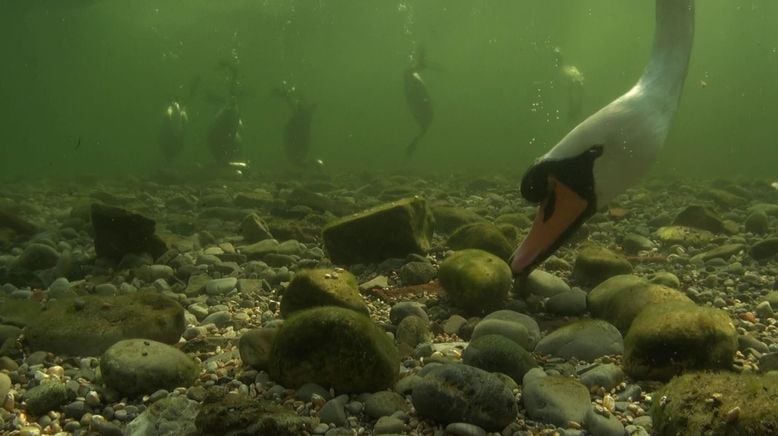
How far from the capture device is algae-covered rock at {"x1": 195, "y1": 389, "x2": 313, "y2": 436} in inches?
82.4

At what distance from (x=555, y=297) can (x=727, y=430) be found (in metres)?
1.92

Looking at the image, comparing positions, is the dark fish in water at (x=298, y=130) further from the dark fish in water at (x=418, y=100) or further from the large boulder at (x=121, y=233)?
the large boulder at (x=121, y=233)

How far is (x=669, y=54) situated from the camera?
3.83 meters

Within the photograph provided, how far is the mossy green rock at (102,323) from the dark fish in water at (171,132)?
583 inches

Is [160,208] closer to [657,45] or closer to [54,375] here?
[54,375]

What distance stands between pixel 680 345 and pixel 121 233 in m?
4.28

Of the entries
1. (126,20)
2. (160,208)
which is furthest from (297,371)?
(126,20)

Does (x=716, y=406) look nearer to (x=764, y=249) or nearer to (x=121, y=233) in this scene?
(x=764, y=249)

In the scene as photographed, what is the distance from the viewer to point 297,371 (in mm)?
2576

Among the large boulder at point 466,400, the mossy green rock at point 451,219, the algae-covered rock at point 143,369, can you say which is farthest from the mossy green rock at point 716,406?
the mossy green rock at point 451,219

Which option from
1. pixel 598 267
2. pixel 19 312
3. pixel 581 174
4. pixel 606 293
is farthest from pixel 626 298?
pixel 19 312

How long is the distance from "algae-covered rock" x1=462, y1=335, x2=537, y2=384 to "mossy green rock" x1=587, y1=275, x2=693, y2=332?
0.83 m

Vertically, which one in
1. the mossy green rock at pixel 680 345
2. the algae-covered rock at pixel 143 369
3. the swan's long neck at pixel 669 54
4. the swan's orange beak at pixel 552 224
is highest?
the swan's long neck at pixel 669 54

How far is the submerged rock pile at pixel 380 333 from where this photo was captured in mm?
2287
